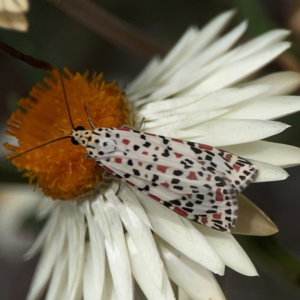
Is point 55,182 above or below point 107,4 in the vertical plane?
below

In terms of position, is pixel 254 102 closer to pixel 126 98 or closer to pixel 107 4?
pixel 126 98

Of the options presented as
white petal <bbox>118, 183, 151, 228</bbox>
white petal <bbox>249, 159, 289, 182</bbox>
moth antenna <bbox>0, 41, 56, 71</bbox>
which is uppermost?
moth antenna <bbox>0, 41, 56, 71</bbox>

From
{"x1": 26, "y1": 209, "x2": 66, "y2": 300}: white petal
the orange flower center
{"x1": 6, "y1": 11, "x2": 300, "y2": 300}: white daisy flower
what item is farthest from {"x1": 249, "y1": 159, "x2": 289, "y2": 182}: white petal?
{"x1": 26, "y1": 209, "x2": 66, "y2": 300}: white petal

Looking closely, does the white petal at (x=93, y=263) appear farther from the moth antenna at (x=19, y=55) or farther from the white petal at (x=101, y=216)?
the moth antenna at (x=19, y=55)

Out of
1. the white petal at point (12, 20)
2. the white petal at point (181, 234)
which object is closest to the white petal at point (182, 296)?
the white petal at point (181, 234)

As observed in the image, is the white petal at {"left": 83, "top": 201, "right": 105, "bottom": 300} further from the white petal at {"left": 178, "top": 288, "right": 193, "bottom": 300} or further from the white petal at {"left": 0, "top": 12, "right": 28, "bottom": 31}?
the white petal at {"left": 0, "top": 12, "right": 28, "bottom": 31}

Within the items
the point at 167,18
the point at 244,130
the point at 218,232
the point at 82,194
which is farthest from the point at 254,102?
the point at 167,18
